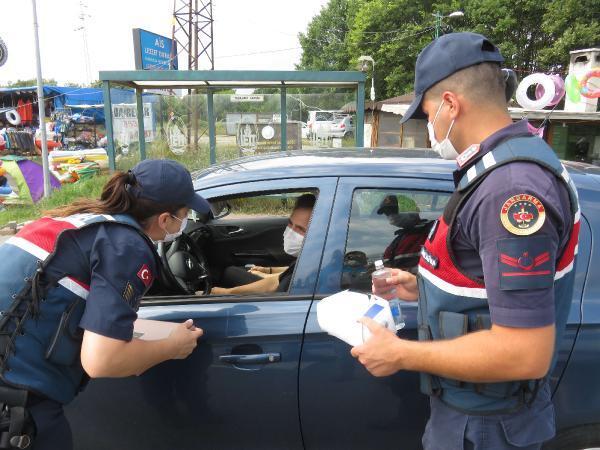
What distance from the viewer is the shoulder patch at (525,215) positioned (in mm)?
1012

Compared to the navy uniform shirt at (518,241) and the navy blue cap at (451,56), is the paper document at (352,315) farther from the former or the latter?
the navy blue cap at (451,56)

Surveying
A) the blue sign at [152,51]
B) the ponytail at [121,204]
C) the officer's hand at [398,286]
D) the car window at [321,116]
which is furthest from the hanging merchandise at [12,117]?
the officer's hand at [398,286]

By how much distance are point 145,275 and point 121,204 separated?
303mm

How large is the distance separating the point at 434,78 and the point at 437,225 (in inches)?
15.2

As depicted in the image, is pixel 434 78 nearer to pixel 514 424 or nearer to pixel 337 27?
pixel 514 424

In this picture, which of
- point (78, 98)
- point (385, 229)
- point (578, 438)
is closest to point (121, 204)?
point (385, 229)

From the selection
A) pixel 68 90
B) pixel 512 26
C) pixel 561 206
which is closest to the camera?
pixel 561 206

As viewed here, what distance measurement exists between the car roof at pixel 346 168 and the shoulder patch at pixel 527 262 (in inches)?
36.6

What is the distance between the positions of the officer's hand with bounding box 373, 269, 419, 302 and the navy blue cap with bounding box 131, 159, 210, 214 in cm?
77

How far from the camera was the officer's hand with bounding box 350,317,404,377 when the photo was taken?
3.97 feet

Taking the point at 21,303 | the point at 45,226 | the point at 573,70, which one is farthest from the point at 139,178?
the point at 573,70

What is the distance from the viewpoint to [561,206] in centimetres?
106

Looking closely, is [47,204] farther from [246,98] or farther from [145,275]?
[145,275]

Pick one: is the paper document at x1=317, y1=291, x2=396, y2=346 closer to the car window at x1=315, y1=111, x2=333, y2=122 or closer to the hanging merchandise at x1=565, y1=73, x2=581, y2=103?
the car window at x1=315, y1=111, x2=333, y2=122
